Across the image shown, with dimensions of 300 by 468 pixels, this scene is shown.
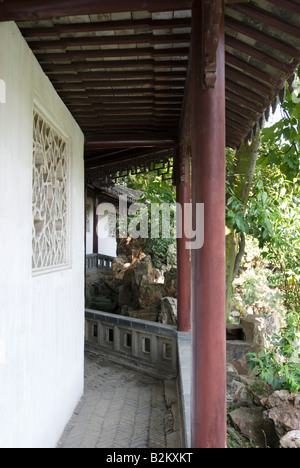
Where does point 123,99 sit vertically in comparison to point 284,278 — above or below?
above

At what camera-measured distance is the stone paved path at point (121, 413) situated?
343 centimetres

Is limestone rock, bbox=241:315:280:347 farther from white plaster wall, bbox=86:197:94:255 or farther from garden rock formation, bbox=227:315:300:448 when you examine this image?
white plaster wall, bbox=86:197:94:255

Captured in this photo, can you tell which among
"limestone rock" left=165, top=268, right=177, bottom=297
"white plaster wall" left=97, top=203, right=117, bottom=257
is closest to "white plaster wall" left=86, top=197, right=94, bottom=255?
"white plaster wall" left=97, top=203, right=117, bottom=257

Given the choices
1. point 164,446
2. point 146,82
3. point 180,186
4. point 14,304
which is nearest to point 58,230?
point 14,304

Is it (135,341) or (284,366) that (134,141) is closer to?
(135,341)

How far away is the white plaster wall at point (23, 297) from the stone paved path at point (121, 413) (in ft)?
0.94

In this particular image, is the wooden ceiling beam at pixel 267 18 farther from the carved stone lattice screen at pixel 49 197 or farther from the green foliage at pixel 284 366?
the green foliage at pixel 284 366

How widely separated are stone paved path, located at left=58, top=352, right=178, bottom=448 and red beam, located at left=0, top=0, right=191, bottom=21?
11.7ft

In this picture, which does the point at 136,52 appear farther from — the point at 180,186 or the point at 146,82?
the point at 180,186

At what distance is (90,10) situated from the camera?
81.8 inches

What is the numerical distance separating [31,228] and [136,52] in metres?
1.64

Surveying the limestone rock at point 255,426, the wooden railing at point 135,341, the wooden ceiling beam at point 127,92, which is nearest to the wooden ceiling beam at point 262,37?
the wooden ceiling beam at point 127,92

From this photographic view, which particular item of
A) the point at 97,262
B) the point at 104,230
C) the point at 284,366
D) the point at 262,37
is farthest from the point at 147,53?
the point at 104,230

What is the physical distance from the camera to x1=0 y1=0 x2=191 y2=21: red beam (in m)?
2.05
